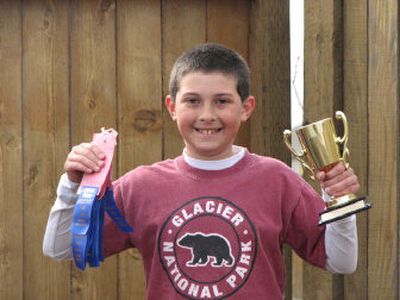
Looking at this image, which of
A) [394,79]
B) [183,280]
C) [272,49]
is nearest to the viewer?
[183,280]

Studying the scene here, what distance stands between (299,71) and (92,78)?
0.85m

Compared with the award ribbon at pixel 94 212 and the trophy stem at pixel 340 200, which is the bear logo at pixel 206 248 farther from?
the trophy stem at pixel 340 200

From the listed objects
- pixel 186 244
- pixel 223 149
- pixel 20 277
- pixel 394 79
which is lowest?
pixel 20 277

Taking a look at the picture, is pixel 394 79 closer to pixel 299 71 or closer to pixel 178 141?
pixel 299 71

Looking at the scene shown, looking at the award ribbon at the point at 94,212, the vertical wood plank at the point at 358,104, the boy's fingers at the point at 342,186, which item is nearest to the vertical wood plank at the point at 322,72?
the vertical wood plank at the point at 358,104

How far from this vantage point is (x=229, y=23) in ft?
11.3

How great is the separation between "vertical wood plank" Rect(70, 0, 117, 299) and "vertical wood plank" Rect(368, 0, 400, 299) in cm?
111

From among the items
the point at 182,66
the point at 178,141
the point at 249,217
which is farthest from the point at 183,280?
the point at 178,141

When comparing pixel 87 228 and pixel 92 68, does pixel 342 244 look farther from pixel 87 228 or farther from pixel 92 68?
pixel 92 68

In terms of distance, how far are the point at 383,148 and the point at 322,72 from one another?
37 cm

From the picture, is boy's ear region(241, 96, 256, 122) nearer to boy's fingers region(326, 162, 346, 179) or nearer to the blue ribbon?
boy's fingers region(326, 162, 346, 179)

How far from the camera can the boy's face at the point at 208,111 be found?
7.58ft

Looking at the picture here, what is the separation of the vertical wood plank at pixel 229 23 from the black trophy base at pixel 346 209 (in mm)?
1415

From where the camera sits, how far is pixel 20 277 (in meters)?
3.43
